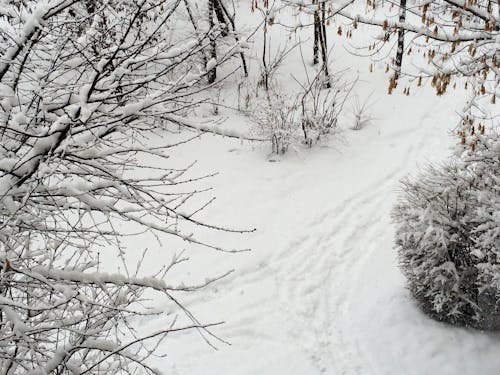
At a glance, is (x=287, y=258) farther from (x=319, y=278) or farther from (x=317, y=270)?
(x=319, y=278)

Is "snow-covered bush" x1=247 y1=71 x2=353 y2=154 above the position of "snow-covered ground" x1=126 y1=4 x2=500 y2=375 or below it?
above

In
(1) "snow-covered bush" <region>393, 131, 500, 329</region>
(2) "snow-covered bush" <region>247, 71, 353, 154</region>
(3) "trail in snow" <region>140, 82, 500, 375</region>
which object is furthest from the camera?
(2) "snow-covered bush" <region>247, 71, 353, 154</region>

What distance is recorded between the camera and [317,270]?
6.81 metres

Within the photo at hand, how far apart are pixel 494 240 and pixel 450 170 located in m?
1.09

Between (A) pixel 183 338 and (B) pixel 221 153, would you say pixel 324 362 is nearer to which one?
(A) pixel 183 338

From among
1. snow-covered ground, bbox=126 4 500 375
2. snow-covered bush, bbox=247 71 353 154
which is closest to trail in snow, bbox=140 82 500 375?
snow-covered ground, bbox=126 4 500 375

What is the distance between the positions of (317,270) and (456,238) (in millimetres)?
2340

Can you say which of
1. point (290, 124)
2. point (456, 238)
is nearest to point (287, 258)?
point (456, 238)

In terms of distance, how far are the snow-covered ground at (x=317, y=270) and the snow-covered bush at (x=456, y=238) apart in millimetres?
369

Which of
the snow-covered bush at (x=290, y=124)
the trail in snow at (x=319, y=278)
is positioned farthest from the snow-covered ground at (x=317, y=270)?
the snow-covered bush at (x=290, y=124)

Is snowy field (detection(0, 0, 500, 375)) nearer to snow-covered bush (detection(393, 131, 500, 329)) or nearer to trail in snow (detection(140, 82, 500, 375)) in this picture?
trail in snow (detection(140, 82, 500, 375))

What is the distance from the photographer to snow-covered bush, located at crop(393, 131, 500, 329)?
189 inches

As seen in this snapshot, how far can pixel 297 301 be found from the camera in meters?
6.20

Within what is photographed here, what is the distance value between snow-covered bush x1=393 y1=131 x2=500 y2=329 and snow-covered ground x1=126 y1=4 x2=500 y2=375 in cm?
37
